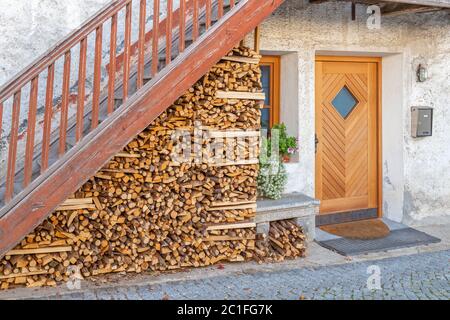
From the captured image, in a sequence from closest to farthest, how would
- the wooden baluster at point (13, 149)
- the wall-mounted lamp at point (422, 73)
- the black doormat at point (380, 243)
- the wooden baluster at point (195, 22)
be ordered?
1. the wooden baluster at point (13, 149)
2. the wooden baluster at point (195, 22)
3. the black doormat at point (380, 243)
4. the wall-mounted lamp at point (422, 73)

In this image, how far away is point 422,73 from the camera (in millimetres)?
7004

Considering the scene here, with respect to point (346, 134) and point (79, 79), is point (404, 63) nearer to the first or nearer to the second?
point (346, 134)

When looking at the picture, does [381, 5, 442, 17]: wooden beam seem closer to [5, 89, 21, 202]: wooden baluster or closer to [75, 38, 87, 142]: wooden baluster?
[75, 38, 87, 142]: wooden baluster

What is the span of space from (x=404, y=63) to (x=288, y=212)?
2.90m

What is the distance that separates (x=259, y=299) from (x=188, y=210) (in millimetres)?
1203

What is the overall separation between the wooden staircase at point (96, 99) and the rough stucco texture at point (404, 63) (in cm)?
144

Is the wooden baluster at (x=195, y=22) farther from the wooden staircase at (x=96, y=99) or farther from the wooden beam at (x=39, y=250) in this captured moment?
the wooden beam at (x=39, y=250)

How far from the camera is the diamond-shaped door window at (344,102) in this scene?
7031 mm

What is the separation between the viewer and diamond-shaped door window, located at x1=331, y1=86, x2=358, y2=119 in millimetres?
7031

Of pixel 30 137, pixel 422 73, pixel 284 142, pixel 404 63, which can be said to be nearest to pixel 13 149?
pixel 30 137

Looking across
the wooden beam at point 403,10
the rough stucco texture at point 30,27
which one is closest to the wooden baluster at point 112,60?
the rough stucco texture at point 30,27

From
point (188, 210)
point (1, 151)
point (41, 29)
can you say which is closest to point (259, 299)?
point (188, 210)

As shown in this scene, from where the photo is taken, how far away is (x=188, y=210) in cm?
506

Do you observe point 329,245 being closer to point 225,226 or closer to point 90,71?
point 225,226
